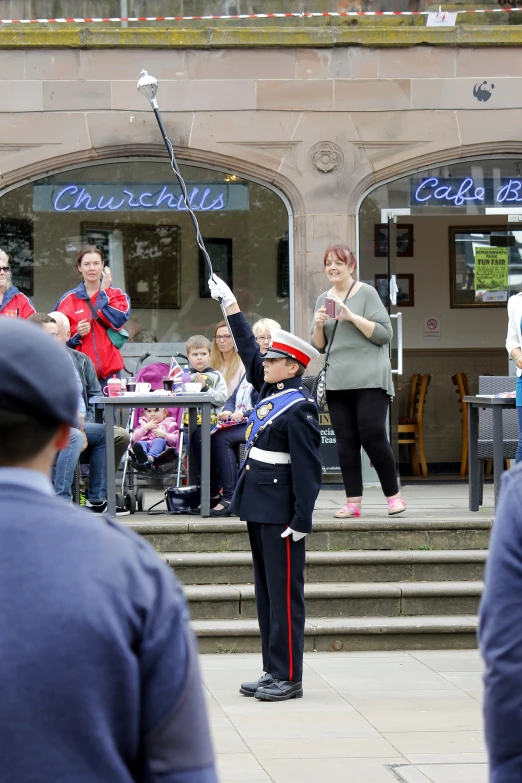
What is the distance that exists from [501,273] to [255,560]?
22.9 ft

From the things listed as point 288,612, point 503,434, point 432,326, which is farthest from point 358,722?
point 432,326

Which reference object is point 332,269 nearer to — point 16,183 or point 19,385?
point 16,183

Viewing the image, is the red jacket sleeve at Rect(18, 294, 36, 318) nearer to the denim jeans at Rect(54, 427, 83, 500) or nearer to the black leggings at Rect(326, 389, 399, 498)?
the denim jeans at Rect(54, 427, 83, 500)

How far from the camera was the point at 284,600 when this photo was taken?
6234mm

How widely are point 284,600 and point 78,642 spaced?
465cm

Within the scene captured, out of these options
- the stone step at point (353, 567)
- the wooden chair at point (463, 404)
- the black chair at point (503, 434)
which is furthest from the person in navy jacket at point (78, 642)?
the wooden chair at point (463, 404)

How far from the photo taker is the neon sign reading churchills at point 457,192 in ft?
39.1

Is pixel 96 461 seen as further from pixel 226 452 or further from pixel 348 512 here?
pixel 348 512

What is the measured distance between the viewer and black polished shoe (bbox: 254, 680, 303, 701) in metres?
6.23

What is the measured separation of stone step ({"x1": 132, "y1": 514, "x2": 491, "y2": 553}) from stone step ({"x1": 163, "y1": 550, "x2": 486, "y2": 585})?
131mm

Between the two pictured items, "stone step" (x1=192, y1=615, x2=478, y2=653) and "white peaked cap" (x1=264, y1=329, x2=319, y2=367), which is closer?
"white peaked cap" (x1=264, y1=329, x2=319, y2=367)

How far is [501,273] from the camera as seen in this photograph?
12.6m

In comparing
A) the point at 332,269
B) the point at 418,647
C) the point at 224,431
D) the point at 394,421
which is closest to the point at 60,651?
the point at 418,647

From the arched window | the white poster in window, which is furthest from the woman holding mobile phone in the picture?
the white poster in window
